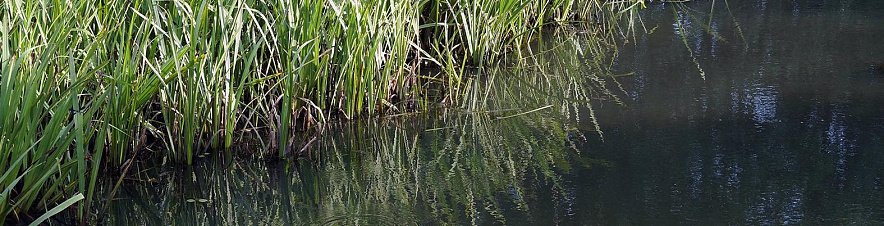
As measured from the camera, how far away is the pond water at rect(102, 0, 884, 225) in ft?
6.57

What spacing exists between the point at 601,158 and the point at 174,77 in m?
1.06

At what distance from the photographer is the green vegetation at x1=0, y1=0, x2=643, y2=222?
1.77 metres

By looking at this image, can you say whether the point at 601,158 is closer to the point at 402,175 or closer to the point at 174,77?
the point at 402,175

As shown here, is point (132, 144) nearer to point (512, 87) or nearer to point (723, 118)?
point (512, 87)

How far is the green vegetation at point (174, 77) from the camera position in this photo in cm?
177

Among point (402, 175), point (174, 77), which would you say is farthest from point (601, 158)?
point (174, 77)

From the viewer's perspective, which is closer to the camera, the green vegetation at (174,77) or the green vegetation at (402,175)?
the green vegetation at (174,77)

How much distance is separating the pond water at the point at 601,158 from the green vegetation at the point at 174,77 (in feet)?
0.30

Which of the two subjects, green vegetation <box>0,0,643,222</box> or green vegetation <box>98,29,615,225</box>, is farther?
green vegetation <box>98,29,615,225</box>

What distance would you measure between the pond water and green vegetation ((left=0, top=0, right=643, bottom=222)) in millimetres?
93

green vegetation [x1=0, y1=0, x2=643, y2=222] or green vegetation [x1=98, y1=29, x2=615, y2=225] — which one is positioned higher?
green vegetation [x1=0, y1=0, x2=643, y2=222]

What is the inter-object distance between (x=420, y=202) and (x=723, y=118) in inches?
40.7

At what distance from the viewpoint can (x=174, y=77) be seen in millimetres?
1981

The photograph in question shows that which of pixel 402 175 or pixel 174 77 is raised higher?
pixel 174 77
